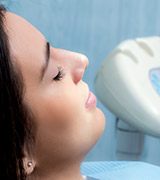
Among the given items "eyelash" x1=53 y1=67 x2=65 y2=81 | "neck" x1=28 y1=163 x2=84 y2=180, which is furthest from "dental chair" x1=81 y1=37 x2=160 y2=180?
"eyelash" x1=53 y1=67 x2=65 y2=81

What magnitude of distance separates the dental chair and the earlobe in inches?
12.2

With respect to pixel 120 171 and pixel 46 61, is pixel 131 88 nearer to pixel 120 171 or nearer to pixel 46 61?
pixel 120 171

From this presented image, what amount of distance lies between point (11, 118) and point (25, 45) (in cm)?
12

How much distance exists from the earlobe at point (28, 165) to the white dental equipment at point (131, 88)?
40cm

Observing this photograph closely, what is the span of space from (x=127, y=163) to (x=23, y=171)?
1.52 ft

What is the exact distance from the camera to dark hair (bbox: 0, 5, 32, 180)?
0.60 metres

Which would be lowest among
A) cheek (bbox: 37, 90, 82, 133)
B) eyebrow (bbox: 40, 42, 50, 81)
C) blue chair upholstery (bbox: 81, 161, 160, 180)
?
blue chair upholstery (bbox: 81, 161, 160, 180)

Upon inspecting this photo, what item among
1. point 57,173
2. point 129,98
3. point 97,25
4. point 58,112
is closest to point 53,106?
point 58,112

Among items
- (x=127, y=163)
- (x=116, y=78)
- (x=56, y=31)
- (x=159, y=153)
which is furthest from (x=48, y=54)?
(x=159, y=153)

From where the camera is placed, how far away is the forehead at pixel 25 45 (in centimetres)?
63

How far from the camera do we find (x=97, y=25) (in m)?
1.43

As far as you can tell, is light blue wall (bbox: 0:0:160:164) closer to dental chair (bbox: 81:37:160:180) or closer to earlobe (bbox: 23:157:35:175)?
dental chair (bbox: 81:37:160:180)

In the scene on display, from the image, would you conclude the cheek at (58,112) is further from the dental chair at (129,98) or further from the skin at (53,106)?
the dental chair at (129,98)

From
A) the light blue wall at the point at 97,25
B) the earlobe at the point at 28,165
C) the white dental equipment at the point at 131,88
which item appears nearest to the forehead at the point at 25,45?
the earlobe at the point at 28,165
